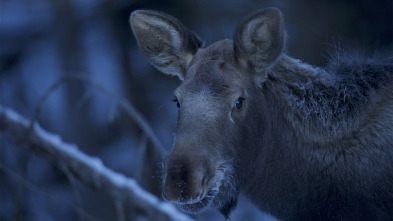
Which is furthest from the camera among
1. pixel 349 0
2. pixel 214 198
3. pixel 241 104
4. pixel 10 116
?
pixel 349 0

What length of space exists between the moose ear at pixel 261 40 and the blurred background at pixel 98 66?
406 cm

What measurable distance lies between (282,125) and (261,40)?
58 cm

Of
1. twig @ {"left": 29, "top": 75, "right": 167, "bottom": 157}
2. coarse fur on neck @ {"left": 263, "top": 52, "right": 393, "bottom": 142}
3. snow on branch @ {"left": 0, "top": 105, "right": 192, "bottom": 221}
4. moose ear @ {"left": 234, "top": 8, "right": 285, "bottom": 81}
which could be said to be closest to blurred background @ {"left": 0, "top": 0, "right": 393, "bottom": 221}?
snow on branch @ {"left": 0, "top": 105, "right": 192, "bottom": 221}

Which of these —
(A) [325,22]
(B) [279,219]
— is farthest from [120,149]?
(B) [279,219]

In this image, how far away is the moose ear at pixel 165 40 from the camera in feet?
11.1

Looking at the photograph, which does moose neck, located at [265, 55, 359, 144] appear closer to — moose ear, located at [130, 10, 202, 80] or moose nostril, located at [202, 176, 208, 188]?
moose ear, located at [130, 10, 202, 80]

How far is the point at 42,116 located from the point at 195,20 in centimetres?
424

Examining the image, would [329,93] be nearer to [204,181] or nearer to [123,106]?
[204,181]

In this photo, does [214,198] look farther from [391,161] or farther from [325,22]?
[325,22]

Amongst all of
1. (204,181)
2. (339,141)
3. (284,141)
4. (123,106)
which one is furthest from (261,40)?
(123,106)

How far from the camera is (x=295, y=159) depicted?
3180mm

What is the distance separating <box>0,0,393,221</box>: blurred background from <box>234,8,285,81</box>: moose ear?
13.3 feet

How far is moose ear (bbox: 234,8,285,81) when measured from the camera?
117 inches

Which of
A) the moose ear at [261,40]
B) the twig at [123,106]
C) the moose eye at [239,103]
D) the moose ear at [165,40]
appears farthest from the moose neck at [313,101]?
the twig at [123,106]
